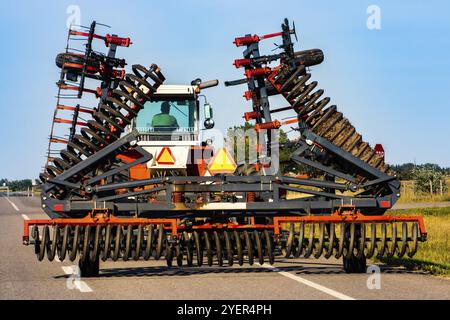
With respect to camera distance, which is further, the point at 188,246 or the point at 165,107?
the point at 165,107

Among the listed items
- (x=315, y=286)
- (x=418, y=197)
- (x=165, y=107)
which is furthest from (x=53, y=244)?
(x=418, y=197)

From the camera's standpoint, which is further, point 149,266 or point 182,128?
point 182,128

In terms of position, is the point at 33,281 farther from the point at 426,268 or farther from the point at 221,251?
the point at 426,268

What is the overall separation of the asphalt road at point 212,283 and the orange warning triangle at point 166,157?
1.93 m

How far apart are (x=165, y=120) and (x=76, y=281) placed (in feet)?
20.9

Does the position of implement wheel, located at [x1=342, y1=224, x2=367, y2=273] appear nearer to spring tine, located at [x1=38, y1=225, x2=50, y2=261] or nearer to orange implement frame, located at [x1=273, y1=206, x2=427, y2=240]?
orange implement frame, located at [x1=273, y1=206, x2=427, y2=240]

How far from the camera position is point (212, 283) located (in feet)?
35.1

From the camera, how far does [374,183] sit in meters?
11.6

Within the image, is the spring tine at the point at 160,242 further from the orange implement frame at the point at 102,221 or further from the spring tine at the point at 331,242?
the spring tine at the point at 331,242

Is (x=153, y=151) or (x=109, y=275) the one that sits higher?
(x=153, y=151)

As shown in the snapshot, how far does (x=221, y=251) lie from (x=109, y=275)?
1.78 m

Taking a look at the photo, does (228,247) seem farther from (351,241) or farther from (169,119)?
(169,119)
